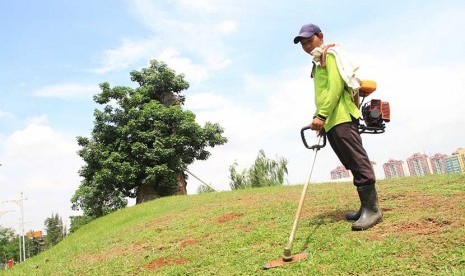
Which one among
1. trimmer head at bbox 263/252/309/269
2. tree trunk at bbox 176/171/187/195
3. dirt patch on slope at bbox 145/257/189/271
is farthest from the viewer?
tree trunk at bbox 176/171/187/195

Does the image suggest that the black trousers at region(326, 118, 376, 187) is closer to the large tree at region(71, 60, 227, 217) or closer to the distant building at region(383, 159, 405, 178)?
the large tree at region(71, 60, 227, 217)

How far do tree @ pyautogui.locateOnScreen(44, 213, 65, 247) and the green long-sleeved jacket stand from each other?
10306cm

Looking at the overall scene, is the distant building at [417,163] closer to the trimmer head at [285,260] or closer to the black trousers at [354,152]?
the black trousers at [354,152]

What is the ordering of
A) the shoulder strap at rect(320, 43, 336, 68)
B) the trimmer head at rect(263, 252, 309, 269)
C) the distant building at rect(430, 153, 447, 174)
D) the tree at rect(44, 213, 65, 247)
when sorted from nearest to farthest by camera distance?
the trimmer head at rect(263, 252, 309, 269) < the shoulder strap at rect(320, 43, 336, 68) < the distant building at rect(430, 153, 447, 174) < the tree at rect(44, 213, 65, 247)

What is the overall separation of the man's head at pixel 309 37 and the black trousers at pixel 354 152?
1.22m

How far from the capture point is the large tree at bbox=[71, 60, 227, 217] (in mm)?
22141

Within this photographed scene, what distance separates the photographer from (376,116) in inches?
214

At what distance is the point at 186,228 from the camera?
361 inches

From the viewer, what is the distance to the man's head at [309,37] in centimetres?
542

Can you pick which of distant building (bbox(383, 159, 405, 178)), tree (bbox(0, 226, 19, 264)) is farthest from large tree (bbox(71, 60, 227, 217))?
tree (bbox(0, 226, 19, 264))

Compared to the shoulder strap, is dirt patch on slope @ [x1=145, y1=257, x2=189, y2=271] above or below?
below

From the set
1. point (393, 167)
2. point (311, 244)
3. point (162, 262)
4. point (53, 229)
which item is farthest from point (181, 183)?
point (53, 229)

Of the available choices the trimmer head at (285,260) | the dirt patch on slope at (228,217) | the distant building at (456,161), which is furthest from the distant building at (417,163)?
the trimmer head at (285,260)

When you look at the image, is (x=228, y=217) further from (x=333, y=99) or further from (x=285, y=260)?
(x=333, y=99)
